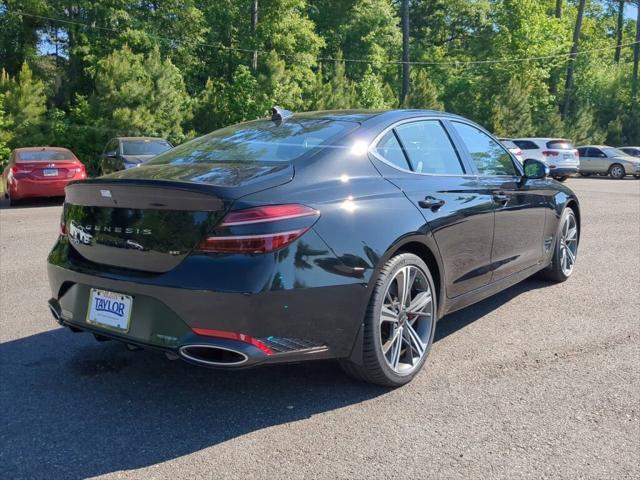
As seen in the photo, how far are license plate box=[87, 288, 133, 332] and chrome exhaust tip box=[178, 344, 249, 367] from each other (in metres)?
0.38

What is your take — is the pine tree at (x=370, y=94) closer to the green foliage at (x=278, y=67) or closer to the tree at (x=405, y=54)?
the green foliage at (x=278, y=67)

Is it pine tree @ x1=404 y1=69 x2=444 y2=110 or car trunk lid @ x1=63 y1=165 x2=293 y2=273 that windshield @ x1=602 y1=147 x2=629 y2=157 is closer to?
pine tree @ x1=404 y1=69 x2=444 y2=110

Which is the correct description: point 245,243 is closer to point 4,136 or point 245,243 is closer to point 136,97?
point 4,136

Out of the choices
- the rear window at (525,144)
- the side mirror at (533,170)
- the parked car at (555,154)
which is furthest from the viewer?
the rear window at (525,144)

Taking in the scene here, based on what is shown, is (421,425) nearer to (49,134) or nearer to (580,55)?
(49,134)

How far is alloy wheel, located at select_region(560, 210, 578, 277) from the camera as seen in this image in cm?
597

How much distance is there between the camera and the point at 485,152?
4.85 m

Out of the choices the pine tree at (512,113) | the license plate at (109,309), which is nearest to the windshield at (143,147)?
the license plate at (109,309)

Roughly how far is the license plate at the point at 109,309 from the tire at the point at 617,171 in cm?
2864

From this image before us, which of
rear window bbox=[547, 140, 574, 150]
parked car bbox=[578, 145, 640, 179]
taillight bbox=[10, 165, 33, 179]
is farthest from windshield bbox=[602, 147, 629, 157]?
taillight bbox=[10, 165, 33, 179]

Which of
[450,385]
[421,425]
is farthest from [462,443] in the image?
[450,385]

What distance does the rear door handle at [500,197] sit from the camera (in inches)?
179

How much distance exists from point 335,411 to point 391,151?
162 centimetres

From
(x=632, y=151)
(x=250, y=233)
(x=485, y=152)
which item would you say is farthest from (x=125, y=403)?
(x=632, y=151)
